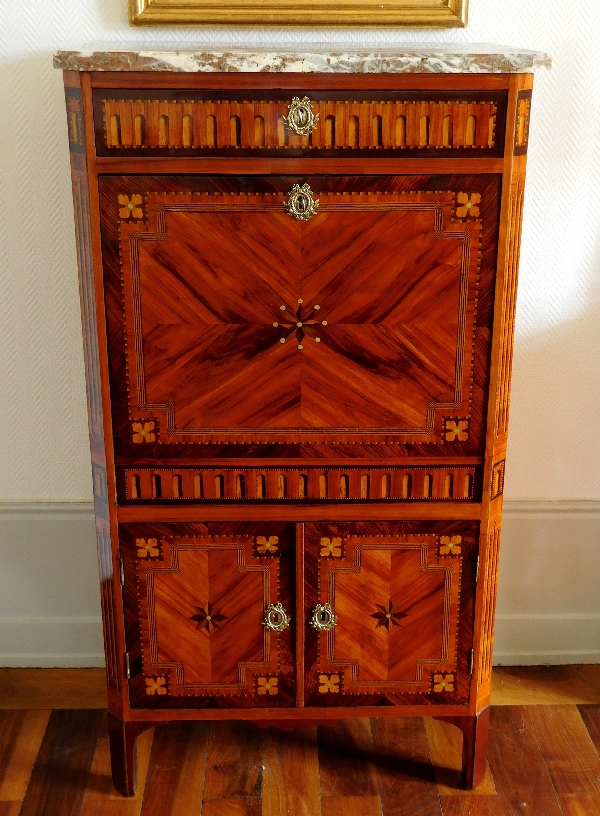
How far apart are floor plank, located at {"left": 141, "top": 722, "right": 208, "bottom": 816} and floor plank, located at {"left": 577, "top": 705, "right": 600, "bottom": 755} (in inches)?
31.7

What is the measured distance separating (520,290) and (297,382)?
671mm

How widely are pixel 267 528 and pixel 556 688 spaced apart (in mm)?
893

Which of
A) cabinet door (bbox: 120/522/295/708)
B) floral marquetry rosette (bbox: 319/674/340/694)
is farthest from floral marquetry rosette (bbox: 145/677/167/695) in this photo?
floral marquetry rosette (bbox: 319/674/340/694)

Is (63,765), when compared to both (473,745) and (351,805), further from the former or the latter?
(473,745)

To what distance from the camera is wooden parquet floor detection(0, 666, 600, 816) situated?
1641 mm

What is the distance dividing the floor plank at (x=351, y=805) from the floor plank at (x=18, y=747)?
59 centimetres

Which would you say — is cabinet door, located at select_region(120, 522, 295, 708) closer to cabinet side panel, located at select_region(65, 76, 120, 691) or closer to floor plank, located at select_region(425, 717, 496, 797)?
cabinet side panel, located at select_region(65, 76, 120, 691)

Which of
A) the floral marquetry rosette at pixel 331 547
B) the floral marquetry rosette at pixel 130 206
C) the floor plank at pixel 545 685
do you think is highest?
the floral marquetry rosette at pixel 130 206

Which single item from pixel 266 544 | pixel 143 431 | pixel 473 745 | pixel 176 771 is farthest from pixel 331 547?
pixel 176 771

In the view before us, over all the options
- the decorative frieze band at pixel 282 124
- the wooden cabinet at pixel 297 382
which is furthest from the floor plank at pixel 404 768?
the decorative frieze band at pixel 282 124

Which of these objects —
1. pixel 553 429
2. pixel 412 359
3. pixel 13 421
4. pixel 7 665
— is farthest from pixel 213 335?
pixel 7 665

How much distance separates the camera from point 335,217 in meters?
1.32

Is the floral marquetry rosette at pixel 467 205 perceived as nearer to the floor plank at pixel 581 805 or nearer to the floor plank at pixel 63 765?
the floor plank at pixel 581 805

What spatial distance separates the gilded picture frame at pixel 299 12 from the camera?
164cm
